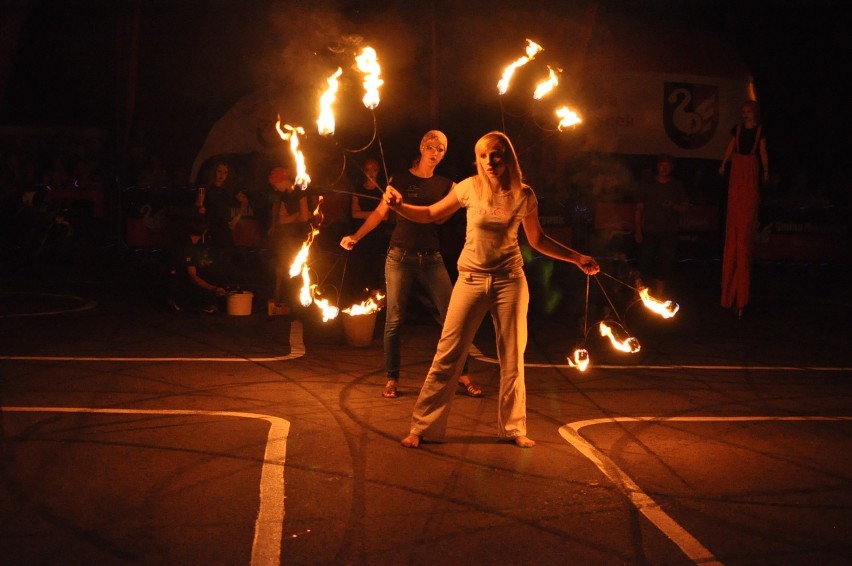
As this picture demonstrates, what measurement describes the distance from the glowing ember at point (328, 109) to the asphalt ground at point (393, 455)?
208 centimetres

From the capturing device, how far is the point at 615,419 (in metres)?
7.86

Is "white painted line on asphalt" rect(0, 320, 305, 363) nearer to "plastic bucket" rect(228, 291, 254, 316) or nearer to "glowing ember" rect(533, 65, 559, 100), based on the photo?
"plastic bucket" rect(228, 291, 254, 316)

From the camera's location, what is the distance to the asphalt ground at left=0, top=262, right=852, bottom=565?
5.07 metres

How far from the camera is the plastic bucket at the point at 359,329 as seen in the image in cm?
1112

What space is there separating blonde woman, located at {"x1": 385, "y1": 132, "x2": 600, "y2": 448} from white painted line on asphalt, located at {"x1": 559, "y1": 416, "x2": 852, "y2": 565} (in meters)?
0.44

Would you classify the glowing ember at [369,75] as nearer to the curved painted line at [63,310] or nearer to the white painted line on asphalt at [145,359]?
the white painted line on asphalt at [145,359]

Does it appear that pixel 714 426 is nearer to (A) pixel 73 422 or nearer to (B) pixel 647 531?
(B) pixel 647 531

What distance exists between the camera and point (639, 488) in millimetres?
6055

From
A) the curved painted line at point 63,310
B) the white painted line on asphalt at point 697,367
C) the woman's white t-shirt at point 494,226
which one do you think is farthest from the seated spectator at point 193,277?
the woman's white t-shirt at point 494,226

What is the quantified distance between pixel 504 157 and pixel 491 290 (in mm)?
859

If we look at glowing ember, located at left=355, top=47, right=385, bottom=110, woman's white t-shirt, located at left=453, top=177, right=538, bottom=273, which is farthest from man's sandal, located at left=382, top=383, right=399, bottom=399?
glowing ember, located at left=355, top=47, right=385, bottom=110

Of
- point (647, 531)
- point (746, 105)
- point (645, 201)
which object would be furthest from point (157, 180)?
point (647, 531)

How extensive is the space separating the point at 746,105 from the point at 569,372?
5.13 m

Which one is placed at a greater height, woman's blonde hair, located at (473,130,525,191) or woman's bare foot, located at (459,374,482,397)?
woman's blonde hair, located at (473,130,525,191)
